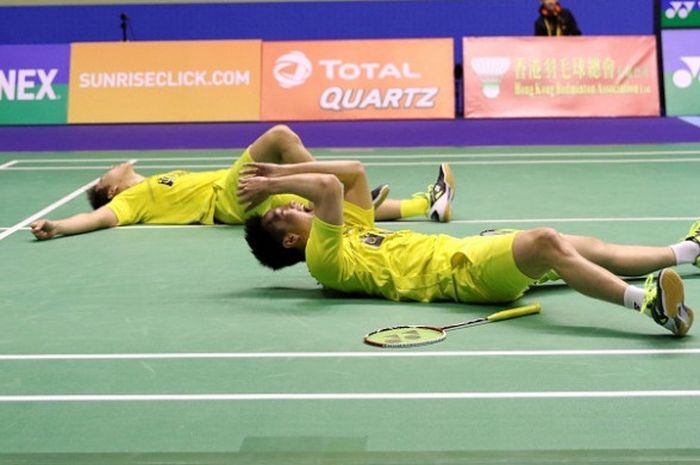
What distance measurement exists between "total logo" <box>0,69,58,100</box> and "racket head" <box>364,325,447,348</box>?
381 inches

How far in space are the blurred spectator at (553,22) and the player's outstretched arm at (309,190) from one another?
950 cm

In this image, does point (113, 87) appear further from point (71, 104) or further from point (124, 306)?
point (124, 306)

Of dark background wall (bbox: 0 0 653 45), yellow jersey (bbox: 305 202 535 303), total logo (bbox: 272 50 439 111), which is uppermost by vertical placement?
dark background wall (bbox: 0 0 653 45)

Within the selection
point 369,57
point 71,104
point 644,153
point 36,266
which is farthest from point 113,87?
point 36,266

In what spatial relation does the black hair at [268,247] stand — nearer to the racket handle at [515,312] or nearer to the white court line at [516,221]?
the racket handle at [515,312]

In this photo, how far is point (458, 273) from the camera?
5.78 m

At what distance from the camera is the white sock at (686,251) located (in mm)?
6195

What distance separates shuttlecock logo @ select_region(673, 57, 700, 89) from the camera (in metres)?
13.9

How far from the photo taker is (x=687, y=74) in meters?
13.9

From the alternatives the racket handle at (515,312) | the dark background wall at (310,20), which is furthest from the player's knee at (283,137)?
the dark background wall at (310,20)

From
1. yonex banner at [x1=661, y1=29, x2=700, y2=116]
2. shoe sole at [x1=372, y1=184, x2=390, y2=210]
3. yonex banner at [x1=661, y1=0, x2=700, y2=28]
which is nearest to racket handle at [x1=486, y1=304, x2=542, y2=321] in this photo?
shoe sole at [x1=372, y1=184, x2=390, y2=210]

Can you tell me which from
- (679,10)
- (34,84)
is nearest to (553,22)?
(679,10)

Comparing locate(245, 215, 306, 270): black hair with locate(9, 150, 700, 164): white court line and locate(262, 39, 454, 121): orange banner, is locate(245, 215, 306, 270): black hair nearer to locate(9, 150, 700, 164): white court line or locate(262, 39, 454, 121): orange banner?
locate(9, 150, 700, 164): white court line

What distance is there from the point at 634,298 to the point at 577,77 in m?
9.07
